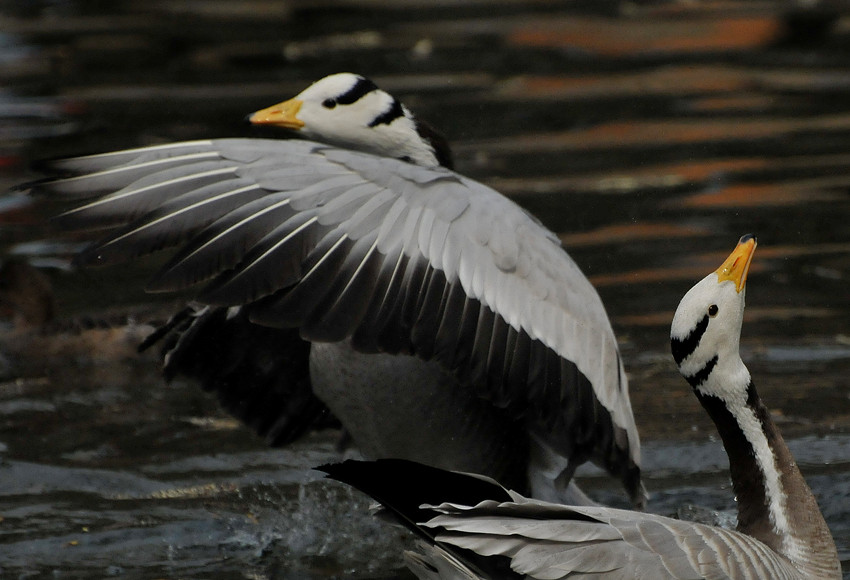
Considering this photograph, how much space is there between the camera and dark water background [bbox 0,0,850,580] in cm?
648

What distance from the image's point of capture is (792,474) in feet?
15.9

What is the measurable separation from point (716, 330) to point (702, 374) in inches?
7.7

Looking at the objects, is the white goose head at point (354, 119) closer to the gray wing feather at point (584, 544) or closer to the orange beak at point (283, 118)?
the orange beak at point (283, 118)

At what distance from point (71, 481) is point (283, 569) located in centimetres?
142

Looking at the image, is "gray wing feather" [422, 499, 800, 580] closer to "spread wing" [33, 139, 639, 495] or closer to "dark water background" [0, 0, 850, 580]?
"spread wing" [33, 139, 639, 495]

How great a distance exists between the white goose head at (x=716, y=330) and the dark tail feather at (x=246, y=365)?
2.04m

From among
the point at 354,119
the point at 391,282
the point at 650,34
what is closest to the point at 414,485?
the point at 391,282

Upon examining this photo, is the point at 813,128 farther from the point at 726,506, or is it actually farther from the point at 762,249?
the point at 726,506

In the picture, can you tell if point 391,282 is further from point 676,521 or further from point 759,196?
point 759,196

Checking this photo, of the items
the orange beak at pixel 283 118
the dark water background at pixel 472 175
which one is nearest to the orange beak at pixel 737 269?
the dark water background at pixel 472 175

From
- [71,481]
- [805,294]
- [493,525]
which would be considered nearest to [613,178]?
[805,294]

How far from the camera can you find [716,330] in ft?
15.3

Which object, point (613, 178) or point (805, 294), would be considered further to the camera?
point (613, 178)

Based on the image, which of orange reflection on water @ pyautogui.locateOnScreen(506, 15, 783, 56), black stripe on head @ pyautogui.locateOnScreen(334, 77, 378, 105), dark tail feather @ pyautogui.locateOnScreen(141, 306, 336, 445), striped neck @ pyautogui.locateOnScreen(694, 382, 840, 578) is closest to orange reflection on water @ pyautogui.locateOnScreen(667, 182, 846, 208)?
orange reflection on water @ pyautogui.locateOnScreen(506, 15, 783, 56)
